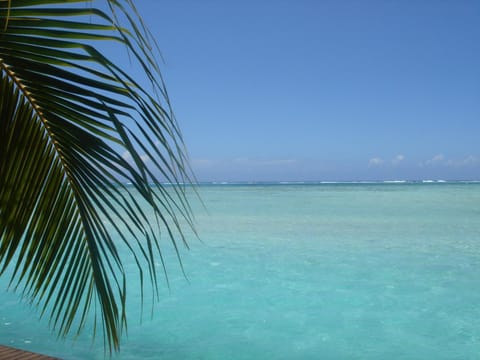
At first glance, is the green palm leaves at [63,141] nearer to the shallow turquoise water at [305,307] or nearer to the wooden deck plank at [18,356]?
the wooden deck plank at [18,356]

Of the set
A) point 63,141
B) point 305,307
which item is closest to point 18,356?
point 63,141

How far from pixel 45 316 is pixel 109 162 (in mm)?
5593

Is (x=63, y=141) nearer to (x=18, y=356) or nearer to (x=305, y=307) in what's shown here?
(x=18, y=356)

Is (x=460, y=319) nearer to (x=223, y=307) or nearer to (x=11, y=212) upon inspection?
(x=223, y=307)

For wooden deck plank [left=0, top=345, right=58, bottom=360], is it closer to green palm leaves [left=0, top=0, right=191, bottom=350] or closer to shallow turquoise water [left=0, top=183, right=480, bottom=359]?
shallow turquoise water [left=0, top=183, right=480, bottom=359]

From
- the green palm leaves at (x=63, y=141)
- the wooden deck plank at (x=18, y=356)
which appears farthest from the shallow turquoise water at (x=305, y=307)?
the green palm leaves at (x=63, y=141)

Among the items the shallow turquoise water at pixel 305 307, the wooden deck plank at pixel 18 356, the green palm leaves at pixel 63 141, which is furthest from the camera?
the shallow turquoise water at pixel 305 307

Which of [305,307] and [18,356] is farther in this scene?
[305,307]

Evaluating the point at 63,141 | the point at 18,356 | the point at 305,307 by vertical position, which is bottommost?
the point at 305,307

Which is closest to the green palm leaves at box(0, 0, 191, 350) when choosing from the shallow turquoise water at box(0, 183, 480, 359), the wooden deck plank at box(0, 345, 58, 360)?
the wooden deck plank at box(0, 345, 58, 360)

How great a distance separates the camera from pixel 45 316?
Result: 572 centimetres

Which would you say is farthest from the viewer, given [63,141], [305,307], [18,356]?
[305,307]

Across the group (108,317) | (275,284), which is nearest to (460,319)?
(275,284)

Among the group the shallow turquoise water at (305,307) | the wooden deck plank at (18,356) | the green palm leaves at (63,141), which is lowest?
the shallow turquoise water at (305,307)
